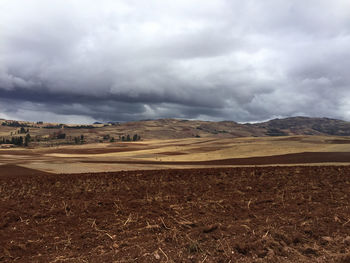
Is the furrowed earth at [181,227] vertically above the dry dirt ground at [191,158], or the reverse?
the furrowed earth at [181,227]

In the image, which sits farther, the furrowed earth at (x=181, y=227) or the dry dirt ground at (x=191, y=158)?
the dry dirt ground at (x=191, y=158)

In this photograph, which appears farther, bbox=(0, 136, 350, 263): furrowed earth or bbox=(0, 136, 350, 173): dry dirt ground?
bbox=(0, 136, 350, 173): dry dirt ground

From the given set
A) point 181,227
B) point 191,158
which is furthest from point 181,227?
point 191,158

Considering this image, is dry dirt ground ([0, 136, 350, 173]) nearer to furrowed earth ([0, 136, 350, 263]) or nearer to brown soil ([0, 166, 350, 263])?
furrowed earth ([0, 136, 350, 263])

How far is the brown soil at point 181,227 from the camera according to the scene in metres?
7.19

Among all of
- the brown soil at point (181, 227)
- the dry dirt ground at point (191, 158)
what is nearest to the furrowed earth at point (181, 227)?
the brown soil at point (181, 227)

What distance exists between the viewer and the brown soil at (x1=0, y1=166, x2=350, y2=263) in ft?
23.6

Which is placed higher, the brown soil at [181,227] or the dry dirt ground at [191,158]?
the brown soil at [181,227]

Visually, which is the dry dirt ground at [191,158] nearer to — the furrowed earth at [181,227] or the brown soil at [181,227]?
the furrowed earth at [181,227]

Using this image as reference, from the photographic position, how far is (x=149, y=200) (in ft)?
48.9

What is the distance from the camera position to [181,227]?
9727mm

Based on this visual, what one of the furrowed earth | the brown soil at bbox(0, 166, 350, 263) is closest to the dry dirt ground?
the furrowed earth

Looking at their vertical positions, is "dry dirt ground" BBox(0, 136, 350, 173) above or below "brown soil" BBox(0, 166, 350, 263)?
below

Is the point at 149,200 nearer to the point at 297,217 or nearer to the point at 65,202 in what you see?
the point at 65,202
